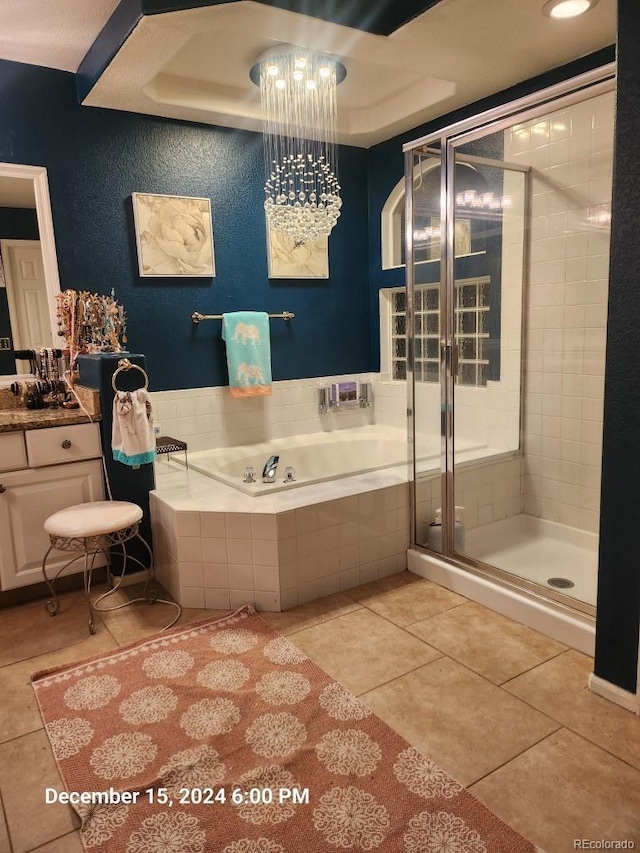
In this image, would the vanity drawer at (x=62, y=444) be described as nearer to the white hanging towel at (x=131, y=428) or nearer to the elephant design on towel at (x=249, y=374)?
the white hanging towel at (x=131, y=428)

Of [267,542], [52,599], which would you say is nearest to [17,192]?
[52,599]

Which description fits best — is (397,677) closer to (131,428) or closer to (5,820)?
(5,820)

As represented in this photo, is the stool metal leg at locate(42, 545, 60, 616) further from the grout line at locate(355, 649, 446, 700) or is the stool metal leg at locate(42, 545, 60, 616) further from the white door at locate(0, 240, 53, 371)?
the grout line at locate(355, 649, 446, 700)

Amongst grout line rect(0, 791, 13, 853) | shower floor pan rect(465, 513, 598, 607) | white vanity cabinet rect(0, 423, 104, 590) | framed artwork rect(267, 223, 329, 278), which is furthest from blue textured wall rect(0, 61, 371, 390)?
grout line rect(0, 791, 13, 853)

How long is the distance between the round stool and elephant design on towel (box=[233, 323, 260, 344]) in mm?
1484

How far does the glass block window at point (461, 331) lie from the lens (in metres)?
2.91

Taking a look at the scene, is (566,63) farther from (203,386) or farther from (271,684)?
(271,684)

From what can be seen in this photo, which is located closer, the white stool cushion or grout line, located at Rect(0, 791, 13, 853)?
grout line, located at Rect(0, 791, 13, 853)

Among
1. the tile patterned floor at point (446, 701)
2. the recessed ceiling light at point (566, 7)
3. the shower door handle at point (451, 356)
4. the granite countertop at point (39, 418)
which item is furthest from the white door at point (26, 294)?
the recessed ceiling light at point (566, 7)

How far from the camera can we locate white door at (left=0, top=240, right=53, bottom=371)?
10.6 feet

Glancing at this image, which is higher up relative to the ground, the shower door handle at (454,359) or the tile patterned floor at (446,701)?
the shower door handle at (454,359)

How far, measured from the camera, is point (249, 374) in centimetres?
389

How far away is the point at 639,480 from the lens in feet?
5.97

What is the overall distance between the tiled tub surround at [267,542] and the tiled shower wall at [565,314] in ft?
3.45
